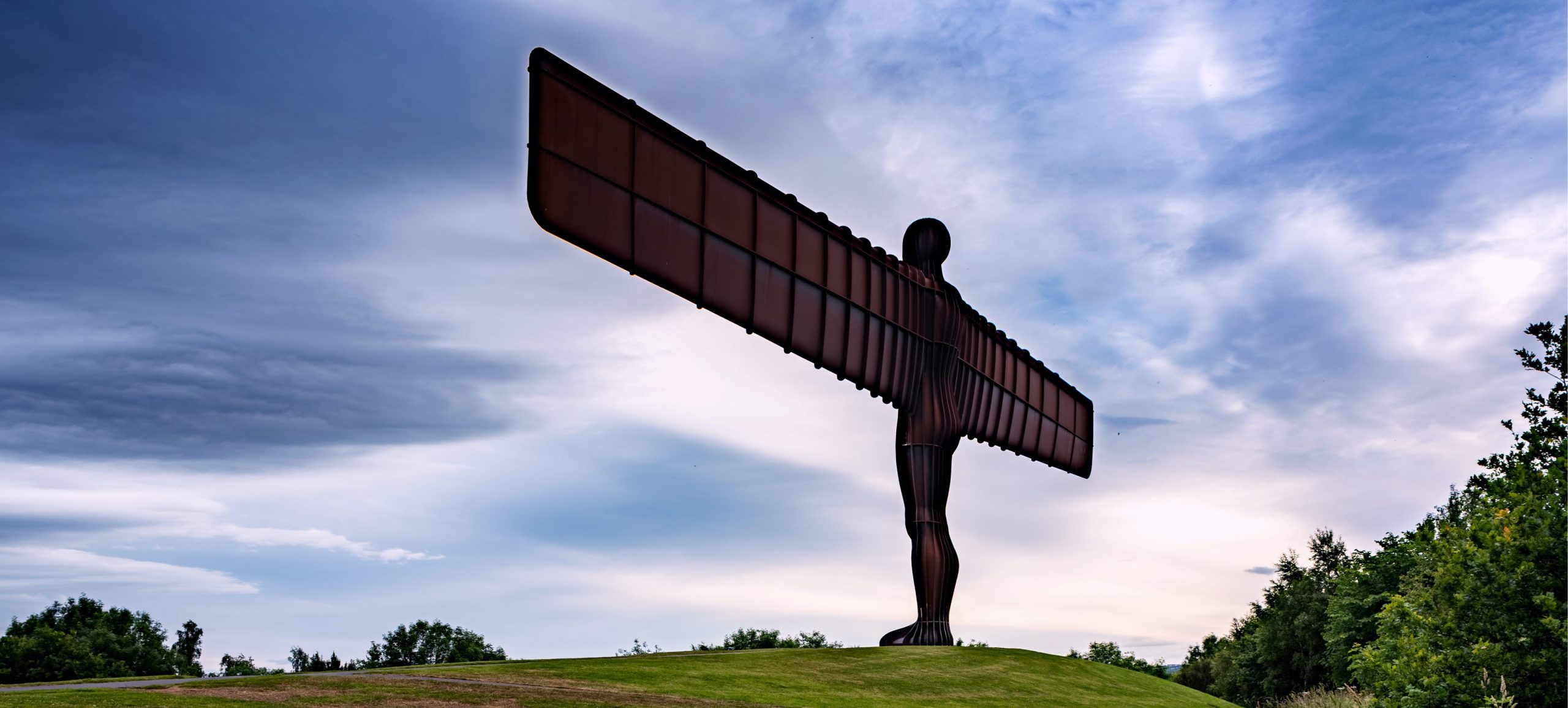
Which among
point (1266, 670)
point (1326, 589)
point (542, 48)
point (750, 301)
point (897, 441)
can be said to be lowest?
point (1266, 670)

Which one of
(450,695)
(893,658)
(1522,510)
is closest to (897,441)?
(893,658)

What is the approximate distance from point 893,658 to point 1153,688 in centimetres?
823

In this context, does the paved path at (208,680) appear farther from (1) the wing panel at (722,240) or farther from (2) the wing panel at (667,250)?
(1) the wing panel at (722,240)

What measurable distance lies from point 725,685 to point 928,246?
1251 centimetres

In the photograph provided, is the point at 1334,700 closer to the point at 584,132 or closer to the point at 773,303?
the point at 773,303

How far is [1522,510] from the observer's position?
540 inches

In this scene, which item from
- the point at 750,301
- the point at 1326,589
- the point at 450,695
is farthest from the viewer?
the point at 1326,589

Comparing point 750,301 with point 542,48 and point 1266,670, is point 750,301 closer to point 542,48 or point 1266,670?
point 542,48

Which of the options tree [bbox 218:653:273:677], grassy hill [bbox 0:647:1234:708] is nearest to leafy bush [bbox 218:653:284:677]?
tree [bbox 218:653:273:677]

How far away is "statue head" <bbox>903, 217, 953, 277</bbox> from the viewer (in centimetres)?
2836

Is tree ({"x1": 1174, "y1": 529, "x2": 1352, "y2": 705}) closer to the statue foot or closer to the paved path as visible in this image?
the statue foot

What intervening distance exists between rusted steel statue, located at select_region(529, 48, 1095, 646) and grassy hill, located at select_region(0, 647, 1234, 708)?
2138 mm

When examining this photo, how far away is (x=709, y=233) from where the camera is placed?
21.1 m

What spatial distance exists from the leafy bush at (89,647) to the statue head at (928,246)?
115ft
